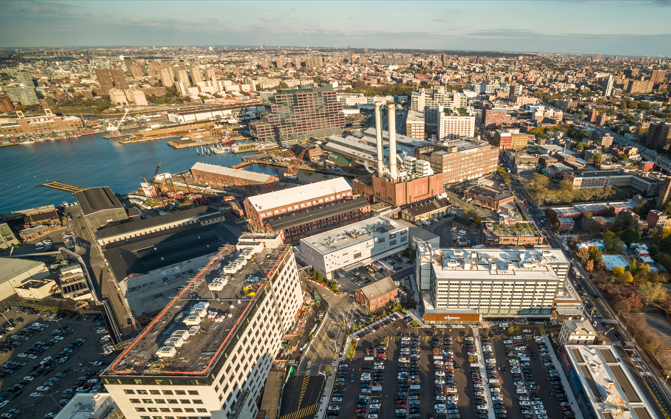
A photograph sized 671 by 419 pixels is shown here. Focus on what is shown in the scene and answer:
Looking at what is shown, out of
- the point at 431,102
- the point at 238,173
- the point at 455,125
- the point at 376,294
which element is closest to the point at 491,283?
the point at 376,294

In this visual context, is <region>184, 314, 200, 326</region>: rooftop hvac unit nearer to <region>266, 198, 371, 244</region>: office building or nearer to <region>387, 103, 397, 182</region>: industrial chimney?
<region>266, 198, 371, 244</region>: office building

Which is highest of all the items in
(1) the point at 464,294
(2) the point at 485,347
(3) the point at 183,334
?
(3) the point at 183,334

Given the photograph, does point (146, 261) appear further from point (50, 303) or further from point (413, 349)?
point (413, 349)

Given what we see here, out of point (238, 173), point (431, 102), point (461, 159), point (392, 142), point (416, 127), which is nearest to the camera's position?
point (392, 142)

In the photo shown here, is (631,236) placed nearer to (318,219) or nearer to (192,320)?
(318,219)

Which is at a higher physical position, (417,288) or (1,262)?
(1,262)

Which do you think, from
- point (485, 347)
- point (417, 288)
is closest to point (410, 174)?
point (417, 288)
